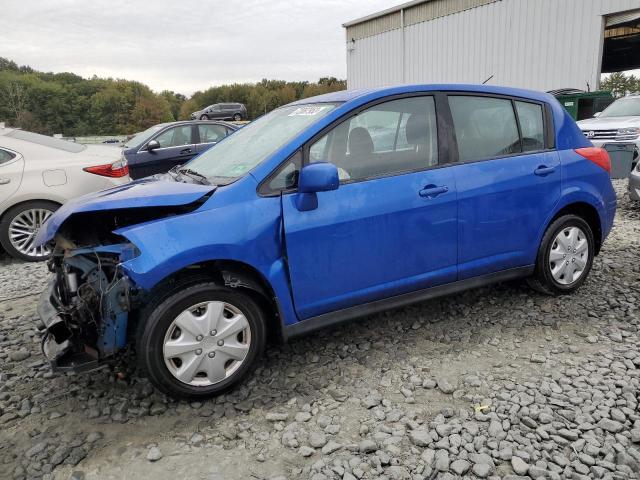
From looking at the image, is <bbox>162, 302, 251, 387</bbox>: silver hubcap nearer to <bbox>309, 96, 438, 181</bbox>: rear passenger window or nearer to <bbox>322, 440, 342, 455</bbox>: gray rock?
<bbox>322, 440, 342, 455</bbox>: gray rock

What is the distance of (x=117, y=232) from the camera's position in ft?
8.62

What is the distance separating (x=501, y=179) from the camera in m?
3.47

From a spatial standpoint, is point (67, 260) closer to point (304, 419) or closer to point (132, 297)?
point (132, 297)

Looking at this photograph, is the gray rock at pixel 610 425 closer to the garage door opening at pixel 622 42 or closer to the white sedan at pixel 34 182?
the white sedan at pixel 34 182

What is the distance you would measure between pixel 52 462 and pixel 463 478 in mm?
1913

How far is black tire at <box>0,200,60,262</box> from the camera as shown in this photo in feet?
18.9

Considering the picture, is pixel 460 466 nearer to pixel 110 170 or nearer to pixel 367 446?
pixel 367 446

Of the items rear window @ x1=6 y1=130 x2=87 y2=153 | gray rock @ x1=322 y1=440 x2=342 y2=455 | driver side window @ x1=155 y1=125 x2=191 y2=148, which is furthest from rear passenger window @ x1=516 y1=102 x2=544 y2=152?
driver side window @ x1=155 y1=125 x2=191 y2=148

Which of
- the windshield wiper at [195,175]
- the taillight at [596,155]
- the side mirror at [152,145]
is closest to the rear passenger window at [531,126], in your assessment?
the taillight at [596,155]

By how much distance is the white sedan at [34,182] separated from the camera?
18.8ft

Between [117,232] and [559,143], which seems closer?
[117,232]

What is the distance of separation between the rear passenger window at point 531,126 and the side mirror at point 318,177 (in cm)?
176

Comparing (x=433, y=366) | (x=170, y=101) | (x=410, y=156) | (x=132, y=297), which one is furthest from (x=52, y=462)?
(x=170, y=101)

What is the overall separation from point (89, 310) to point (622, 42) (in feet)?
90.8
